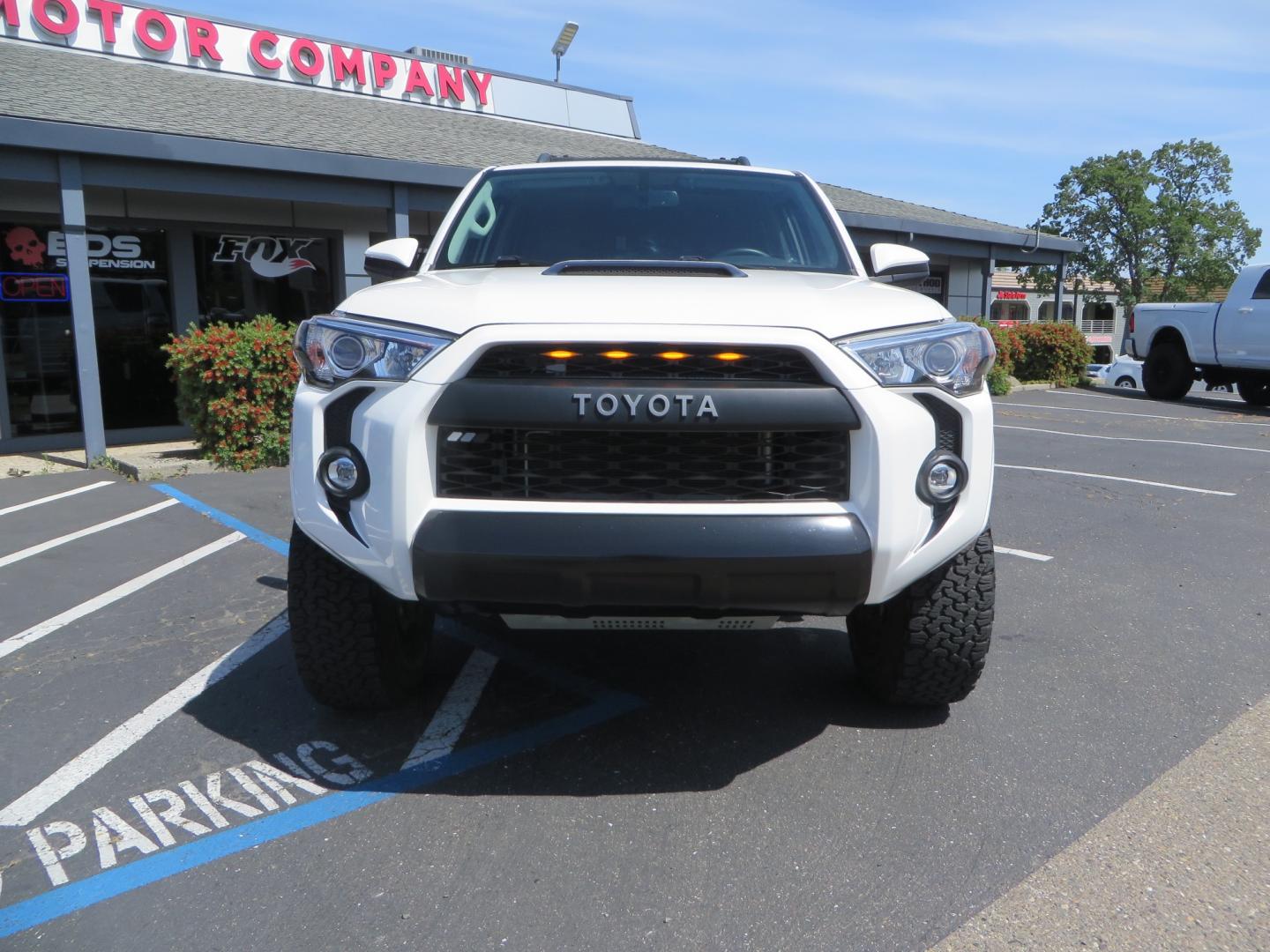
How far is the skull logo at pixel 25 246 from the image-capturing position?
1048 cm

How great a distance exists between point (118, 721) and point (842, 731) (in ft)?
7.92

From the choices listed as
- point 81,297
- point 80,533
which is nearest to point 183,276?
point 81,297

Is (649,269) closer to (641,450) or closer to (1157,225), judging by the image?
(641,450)

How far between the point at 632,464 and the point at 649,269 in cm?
79

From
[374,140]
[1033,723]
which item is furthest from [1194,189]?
[1033,723]

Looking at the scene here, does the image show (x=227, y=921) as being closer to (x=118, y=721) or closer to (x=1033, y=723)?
(x=118, y=721)

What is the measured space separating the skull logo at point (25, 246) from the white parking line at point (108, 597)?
6.57 meters

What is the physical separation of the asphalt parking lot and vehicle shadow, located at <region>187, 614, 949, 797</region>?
0.04ft

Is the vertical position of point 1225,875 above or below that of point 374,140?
below

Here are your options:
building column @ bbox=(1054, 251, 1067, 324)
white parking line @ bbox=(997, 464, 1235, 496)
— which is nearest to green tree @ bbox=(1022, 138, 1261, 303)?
building column @ bbox=(1054, 251, 1067, 324)

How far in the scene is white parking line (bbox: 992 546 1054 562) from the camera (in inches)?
219

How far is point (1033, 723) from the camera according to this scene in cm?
330

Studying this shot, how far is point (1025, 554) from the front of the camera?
567cm

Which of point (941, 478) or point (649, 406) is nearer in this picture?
point (649, 406)
